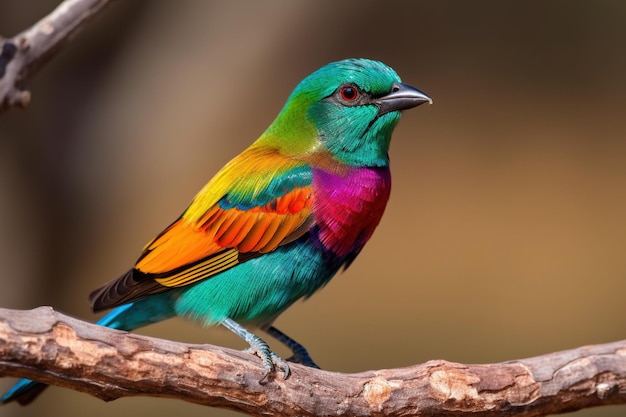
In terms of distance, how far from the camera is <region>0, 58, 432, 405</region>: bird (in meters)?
3.29

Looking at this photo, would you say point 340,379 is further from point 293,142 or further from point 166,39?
point 166,39

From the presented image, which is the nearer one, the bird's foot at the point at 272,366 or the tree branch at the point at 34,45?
the bird's foot at the point at 272,366

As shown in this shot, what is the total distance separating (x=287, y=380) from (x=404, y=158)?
3906 millimetres

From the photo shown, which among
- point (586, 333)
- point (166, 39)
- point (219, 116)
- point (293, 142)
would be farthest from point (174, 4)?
point (586, 333)

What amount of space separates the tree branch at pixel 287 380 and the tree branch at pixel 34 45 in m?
1.11

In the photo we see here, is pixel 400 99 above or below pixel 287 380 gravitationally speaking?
above

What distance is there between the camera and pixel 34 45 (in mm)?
3322

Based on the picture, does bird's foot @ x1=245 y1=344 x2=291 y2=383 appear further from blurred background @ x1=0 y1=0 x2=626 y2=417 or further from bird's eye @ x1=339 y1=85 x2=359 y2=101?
blurred background @ x1=0 y1=0 x2=626 y2=417

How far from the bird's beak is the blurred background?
2982 mm

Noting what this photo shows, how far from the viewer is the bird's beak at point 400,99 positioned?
3.34 metres

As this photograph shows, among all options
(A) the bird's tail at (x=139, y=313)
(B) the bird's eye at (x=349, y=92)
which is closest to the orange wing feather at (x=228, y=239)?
(A) the bird's tail at (x=139, y=313)

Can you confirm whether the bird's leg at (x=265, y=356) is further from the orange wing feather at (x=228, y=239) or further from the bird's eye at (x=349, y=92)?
the bird's eye at (x=349, y=92)

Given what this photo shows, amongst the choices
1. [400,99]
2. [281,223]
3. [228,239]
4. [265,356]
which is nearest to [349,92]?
[400,99]

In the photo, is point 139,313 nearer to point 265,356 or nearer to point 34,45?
point 265,356
